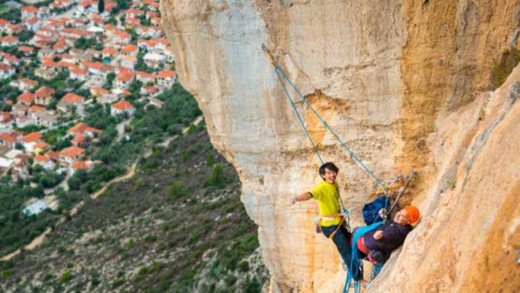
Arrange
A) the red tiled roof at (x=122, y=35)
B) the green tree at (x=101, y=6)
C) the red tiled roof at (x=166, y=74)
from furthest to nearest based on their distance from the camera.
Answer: the green tree at (x=101, y=6) < the red tiled roof at (x=122, y=35) < the red tiled roof at (x=166, y=74)

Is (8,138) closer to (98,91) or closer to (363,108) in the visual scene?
(98,91)

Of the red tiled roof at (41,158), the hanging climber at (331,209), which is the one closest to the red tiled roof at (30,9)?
the red tiled roof at (41,158)

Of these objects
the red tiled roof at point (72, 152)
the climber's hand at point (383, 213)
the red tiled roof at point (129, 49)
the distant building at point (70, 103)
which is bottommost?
the red tiled roof at point (72, 152)

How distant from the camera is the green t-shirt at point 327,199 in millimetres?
6824

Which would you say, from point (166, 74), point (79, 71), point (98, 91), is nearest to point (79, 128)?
point (98, 91)

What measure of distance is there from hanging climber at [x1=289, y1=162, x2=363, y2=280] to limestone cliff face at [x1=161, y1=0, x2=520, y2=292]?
81cm

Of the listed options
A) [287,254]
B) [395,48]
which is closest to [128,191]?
[287,254]

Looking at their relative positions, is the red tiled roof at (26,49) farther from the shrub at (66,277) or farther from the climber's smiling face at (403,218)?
the climber's smiling face at (403,218)

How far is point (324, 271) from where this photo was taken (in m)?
8.67

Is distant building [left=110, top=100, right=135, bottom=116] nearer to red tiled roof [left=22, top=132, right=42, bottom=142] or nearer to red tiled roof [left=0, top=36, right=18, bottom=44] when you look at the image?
red tiled roof [left=22, top=132, right=42, bottom=142]

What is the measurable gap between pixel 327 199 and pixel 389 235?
2.57 ft

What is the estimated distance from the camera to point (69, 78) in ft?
222

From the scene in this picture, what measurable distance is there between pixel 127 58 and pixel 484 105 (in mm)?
66572

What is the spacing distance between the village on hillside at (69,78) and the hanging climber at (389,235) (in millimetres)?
36238
